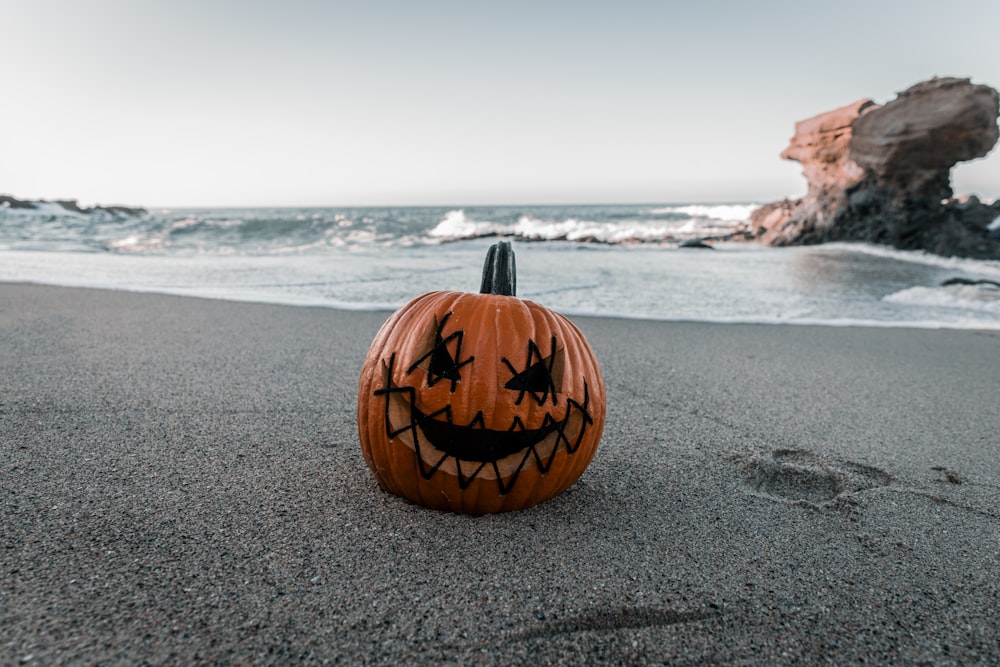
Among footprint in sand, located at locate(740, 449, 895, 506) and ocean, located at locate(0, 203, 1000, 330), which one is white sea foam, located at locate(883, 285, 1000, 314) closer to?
ocean, located at locate(0, 203, 1000, 330)

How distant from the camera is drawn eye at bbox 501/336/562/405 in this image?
166 centimetres

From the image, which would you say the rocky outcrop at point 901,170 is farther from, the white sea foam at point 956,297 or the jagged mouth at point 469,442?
the jagged mouth at point 469,442

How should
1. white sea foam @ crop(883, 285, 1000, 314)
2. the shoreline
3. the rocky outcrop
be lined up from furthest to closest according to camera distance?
the rocky outcrop
white sea foam @ crop(883, 285, 1000, 314)
the shoreline

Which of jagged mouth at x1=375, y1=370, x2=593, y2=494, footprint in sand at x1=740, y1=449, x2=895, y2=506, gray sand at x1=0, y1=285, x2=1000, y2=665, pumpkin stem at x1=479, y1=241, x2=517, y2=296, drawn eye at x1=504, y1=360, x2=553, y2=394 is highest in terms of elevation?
pumpkin stem at x1=479, y1=241, x2=517, y2=296

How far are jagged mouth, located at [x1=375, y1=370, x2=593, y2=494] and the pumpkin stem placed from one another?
1.50ft

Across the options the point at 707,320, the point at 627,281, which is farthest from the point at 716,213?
the point at 707,320

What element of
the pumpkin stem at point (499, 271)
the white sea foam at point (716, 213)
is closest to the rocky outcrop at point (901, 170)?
the pumpkin stem at point (499, 271)

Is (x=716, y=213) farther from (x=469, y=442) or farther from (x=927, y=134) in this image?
(x=469, y=442)

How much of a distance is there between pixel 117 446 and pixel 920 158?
1930 cm

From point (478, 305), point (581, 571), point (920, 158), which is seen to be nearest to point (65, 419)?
point (478, 305)

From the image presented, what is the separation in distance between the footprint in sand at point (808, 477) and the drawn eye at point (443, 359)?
1071mm

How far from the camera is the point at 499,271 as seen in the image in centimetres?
195

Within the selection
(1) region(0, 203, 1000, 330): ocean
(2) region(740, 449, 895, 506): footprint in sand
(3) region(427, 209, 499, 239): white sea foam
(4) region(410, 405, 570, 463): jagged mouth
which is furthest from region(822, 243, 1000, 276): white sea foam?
(3) region(427, 209, 499, 239): white sea foam

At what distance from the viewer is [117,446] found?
205cm
